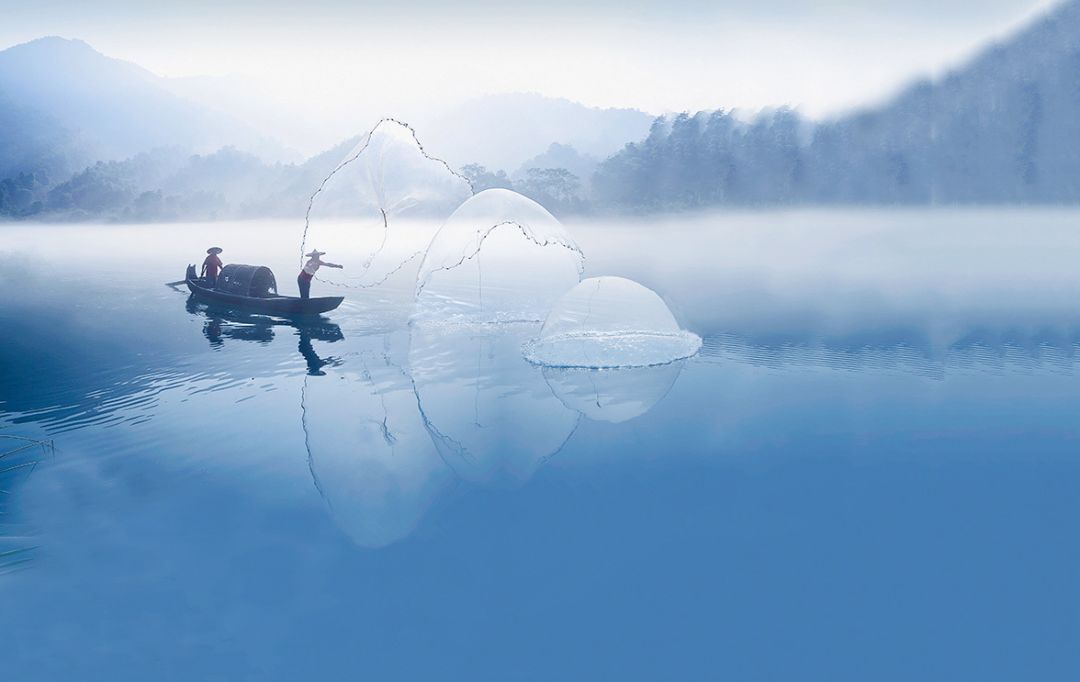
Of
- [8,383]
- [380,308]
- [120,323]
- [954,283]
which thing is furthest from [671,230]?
[8,383]

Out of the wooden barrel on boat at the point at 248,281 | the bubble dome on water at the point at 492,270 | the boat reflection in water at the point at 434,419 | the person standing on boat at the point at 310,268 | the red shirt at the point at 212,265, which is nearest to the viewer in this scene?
the boat reflection in water at the point at 434,419

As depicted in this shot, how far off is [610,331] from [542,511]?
13.6 meters

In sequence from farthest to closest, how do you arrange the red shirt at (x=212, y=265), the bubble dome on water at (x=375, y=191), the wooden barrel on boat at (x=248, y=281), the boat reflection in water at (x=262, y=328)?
the red shirt at (x=212, y=265)
the wooden barrel on boat at (x=248, y=281)
the bubble dome on water at (x=375, y=191)
the boat reflection in water at (x=262, y=328)

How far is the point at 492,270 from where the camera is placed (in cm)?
5156

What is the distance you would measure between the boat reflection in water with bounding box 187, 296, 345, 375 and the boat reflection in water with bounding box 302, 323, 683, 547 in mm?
1767

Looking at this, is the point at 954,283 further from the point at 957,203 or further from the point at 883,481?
the point at 957,203

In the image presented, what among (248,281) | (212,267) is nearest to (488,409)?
(248,281)

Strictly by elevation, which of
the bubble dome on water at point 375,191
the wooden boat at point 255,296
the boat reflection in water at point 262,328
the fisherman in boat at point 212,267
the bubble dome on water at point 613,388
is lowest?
the bubble dome on water at point 613,388

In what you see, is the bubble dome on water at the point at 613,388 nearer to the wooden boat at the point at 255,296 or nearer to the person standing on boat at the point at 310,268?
the wooden boat at the point at 255,296

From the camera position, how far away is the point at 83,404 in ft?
59.0

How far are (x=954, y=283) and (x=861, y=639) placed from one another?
3809 centimetres

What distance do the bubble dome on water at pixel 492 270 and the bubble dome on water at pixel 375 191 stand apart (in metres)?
2.92

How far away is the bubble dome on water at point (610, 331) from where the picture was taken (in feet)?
73.5

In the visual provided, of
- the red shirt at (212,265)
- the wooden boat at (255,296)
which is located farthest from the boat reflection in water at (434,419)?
the red shirt at (212,265)
